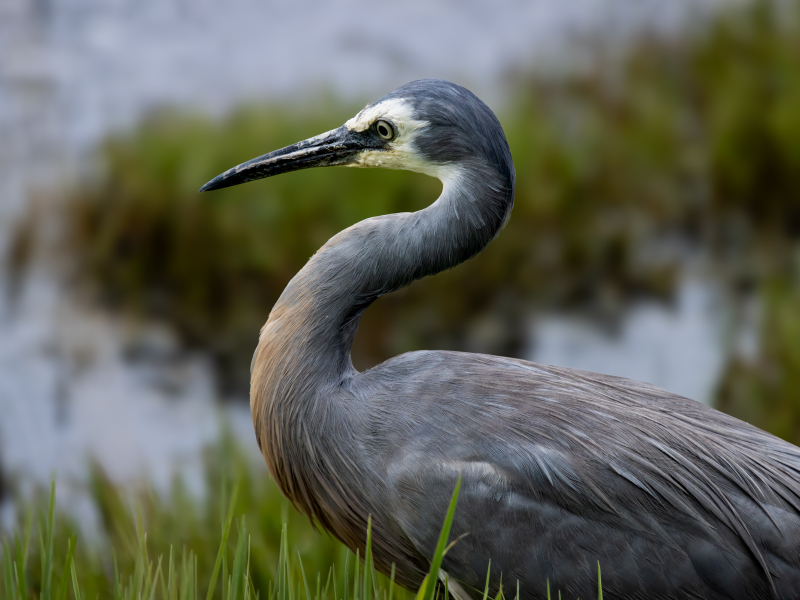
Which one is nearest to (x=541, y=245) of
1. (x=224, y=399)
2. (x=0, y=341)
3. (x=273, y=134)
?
(x=273, y=134)

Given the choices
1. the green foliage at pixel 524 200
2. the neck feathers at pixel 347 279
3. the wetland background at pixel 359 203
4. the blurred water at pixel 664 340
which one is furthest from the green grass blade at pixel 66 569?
the blurred water at pixel 664 340

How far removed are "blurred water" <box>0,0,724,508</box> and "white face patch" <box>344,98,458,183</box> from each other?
2.39 m

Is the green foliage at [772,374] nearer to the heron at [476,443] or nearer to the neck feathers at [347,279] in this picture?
the heron at [476,443]

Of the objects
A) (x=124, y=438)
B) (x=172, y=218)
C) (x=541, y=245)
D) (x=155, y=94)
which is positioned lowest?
(x=124, y=438)

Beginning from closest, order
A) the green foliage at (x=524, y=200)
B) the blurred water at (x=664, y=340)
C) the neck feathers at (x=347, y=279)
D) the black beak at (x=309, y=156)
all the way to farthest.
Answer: the neck feathers at (x=347, y=279) < the black beak at (x=309, y=156) < the green foliage at (x=524, y=200) < the blurred water at (x=664, y=340)

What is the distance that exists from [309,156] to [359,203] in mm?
2075

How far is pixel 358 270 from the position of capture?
1.66 metres

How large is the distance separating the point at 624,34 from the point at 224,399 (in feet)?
9.38

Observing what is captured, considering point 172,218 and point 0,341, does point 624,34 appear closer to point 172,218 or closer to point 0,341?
point 172,218

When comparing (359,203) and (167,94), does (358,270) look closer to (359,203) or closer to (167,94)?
(359,203)

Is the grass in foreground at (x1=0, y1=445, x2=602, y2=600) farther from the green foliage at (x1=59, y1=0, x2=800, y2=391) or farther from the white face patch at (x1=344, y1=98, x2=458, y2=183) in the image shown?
the green foliage at (x1=59, y1=0, x2=800, y2=391)

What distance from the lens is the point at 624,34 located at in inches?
169

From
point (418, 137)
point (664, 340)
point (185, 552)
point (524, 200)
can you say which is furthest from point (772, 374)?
point (185, 552)

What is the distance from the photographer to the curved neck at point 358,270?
165 cm
